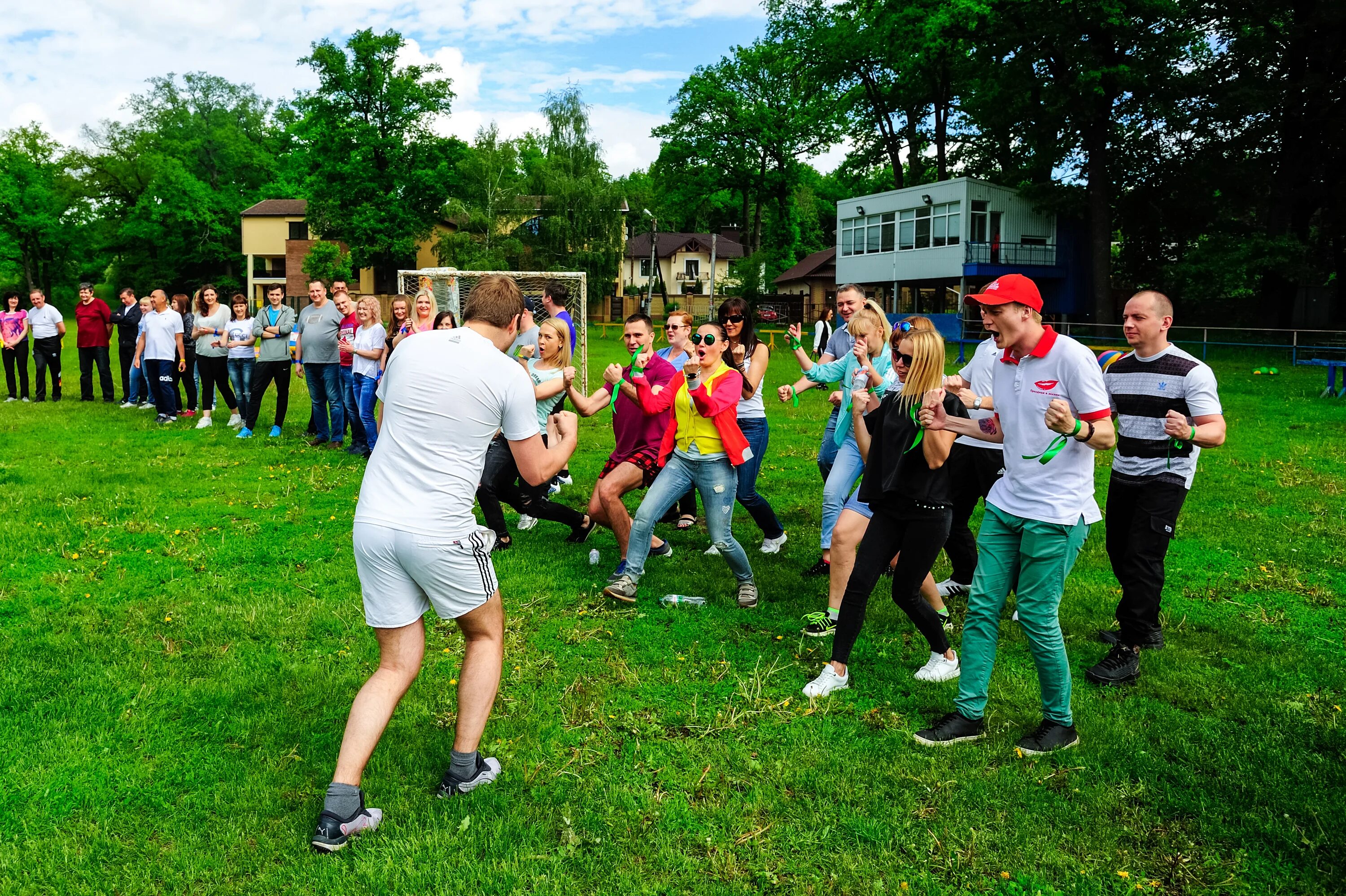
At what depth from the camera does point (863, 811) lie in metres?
3.88

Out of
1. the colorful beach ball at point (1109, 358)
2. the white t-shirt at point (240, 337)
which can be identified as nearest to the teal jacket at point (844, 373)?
the colorful beach ball at point (1109, 358)

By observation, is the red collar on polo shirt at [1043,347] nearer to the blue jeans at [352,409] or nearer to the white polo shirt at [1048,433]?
the white polo shirt at [1048,433]

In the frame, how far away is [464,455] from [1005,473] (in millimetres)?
2523

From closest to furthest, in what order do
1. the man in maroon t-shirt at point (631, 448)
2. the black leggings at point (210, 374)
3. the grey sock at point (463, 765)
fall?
1. the grey sock at point (463, 765)
2. the man in maroon t-shirt at point (631, 448)
3. the black leggings at point (210, 374)

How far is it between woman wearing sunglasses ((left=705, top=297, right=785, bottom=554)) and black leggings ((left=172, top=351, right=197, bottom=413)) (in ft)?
36.1

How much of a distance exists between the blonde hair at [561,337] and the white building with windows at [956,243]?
110 feet

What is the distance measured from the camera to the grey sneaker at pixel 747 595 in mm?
6418

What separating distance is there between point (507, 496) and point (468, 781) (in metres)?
3.81

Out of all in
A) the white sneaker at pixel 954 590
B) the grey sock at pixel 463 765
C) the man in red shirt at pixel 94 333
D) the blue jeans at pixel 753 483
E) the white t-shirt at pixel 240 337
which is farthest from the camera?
the man in red shirt at pixel 94 333

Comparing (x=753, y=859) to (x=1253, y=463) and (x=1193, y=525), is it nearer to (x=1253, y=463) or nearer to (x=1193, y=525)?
(x=1193, y=525)

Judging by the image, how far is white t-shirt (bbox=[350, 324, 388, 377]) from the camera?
453 inches

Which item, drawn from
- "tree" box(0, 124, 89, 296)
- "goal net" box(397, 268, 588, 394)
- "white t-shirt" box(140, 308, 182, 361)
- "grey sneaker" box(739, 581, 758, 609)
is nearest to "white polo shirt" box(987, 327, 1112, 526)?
"grey sneaker" box(739, 581, 758, 609)

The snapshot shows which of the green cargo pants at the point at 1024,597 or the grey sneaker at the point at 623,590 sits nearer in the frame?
the green cargo pants at the point at 1024,597

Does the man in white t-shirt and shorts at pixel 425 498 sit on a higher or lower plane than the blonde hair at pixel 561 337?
lower
